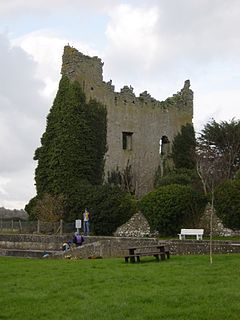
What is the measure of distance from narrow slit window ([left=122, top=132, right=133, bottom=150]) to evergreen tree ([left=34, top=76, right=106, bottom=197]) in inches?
163

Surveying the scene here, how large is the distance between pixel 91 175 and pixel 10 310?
1256 inches

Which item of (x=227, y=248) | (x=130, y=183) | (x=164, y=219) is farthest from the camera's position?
(x=130, y=183)

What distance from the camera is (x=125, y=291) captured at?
13.6 metres

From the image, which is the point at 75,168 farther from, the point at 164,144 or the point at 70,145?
the point at 164,144

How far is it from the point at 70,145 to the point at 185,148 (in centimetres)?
1327

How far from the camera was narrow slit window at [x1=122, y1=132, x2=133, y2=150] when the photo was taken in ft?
163

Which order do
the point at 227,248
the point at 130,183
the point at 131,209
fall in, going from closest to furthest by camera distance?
the point at 227,248, the point at 131,209, the point at 130,183

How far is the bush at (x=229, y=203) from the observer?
33219mm

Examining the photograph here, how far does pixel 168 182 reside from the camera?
41000 millimetres

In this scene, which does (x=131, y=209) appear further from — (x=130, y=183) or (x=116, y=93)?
(x=116, y=93)

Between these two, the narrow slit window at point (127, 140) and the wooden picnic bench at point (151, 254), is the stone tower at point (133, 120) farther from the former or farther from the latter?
the wooden picnic bench at point (151, 254)

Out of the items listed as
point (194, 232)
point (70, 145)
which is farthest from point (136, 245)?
point (70, 145)

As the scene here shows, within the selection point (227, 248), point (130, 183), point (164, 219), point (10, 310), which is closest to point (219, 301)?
point (10, 310)

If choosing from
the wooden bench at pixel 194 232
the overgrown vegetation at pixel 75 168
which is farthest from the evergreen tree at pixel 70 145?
the wooden bench at pixel 194 232
